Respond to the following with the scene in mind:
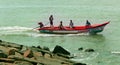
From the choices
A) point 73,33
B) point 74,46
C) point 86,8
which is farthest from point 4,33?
point 86,8

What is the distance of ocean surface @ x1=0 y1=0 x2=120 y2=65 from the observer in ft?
95.7

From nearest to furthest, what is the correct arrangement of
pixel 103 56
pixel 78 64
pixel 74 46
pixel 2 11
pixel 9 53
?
pixel 9 53 → pixel 78 64 → pixel 103 56 → pixel 74 46 → pixel 2 11

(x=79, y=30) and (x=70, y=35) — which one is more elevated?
(x=79, y=30)

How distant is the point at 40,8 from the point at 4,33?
28.4 meters

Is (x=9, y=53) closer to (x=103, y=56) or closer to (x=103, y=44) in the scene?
(x=103, y=56)

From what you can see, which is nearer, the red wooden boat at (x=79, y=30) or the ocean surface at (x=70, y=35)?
the ocean surface at (x=70, y=35)

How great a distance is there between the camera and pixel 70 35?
4122cm

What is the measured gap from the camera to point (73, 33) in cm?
4138

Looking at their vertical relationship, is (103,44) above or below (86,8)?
below

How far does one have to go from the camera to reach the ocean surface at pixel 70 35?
29.2 meters

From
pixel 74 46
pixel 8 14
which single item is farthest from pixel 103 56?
pixel 8 14

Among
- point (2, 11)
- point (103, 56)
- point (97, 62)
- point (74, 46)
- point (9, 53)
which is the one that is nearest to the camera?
point (9, 53)

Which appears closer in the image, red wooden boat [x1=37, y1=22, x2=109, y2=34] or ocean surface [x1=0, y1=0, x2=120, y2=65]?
ocean surface [x1=0, y1=0, x2=120, y2=65]

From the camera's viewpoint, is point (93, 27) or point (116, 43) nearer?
point (116, 43)
